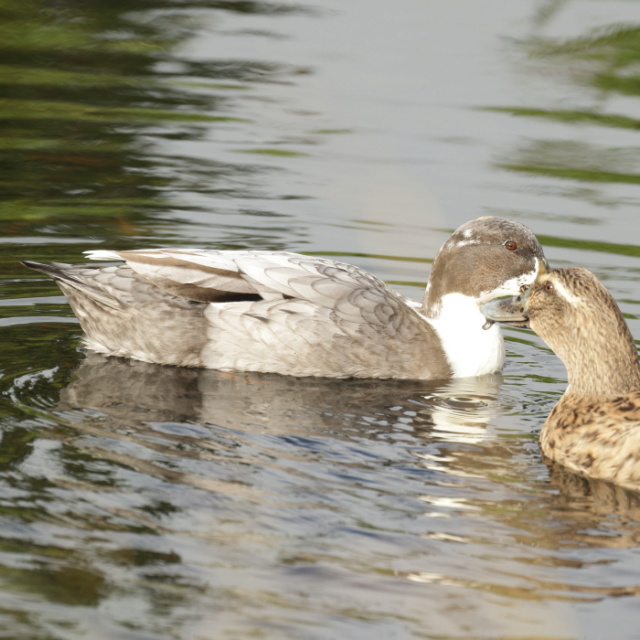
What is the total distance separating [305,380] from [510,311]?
1567 millimetres

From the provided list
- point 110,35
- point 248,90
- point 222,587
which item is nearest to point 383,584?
point 222,587

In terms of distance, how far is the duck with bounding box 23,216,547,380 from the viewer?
30.7ft

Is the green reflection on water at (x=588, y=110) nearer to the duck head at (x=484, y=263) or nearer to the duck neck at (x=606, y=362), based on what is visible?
the duck head at (x=484, y=263)

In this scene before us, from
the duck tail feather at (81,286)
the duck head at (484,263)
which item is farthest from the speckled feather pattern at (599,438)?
the duck tail feather at (81,286)

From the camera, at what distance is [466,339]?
31.7 ft

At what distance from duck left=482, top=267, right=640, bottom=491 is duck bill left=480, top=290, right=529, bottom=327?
28cm

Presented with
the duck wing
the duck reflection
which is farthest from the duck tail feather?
the duck reflection

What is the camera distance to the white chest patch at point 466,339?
9.58 m

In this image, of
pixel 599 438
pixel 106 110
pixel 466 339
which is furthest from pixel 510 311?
pixel 106 110

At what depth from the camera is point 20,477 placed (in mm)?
6797

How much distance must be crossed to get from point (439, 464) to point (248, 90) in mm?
8612

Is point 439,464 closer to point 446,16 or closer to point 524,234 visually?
point 524,234

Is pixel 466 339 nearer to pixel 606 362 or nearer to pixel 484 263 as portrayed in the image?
pixel 484 263

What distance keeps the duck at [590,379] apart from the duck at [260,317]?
1.36 metres
